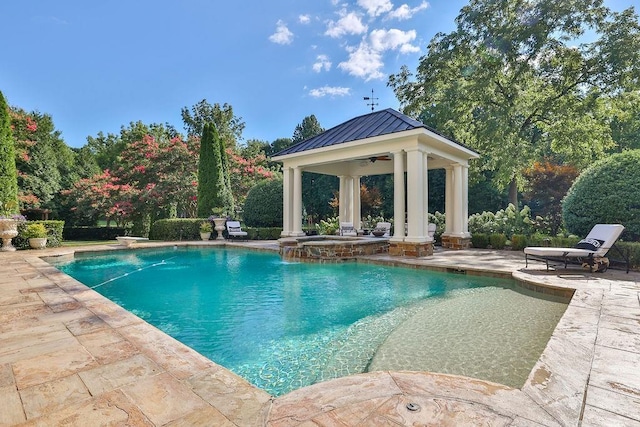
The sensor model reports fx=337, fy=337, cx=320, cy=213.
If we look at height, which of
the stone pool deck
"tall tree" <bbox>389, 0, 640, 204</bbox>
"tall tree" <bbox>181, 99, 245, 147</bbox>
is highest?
"tall tree" <bbox>181, 99, 245, 147</bbox>

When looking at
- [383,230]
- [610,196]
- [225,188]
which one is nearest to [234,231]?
[225,188]

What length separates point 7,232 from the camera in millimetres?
10875

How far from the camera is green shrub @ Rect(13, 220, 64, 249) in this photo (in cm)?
1171

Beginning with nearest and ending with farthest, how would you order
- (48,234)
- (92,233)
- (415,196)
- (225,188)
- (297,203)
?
(415,196) → (48,234) → (297,203) → (225,188) → (92,233)

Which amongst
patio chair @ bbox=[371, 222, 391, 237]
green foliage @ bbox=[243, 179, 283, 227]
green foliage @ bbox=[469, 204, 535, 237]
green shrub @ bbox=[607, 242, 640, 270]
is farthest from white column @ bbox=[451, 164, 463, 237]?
green foliage @ bbox=[243, 179, 283, 227]

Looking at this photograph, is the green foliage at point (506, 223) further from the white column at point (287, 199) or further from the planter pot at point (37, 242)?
the planter pot at point (37, 242)

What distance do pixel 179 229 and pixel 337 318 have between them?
14.2 meters

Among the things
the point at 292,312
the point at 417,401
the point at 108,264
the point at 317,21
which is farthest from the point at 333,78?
the point at 417,401

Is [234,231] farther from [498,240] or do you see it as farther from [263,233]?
[498,240]

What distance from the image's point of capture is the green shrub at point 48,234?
11711 mm

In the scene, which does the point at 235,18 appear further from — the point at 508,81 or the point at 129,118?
the point at 129,118

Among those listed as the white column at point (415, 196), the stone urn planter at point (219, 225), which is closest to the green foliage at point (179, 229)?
the stone urn planter at point (219, 225)

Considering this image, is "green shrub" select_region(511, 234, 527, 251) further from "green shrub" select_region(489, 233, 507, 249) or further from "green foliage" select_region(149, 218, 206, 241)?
"green foliage" select_region(149, 218, 206, 241)

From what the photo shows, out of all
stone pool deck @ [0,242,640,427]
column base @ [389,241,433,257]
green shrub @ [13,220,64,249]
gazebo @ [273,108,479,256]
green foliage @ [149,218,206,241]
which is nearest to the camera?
stone pool deck @ [0,242,640,427]
